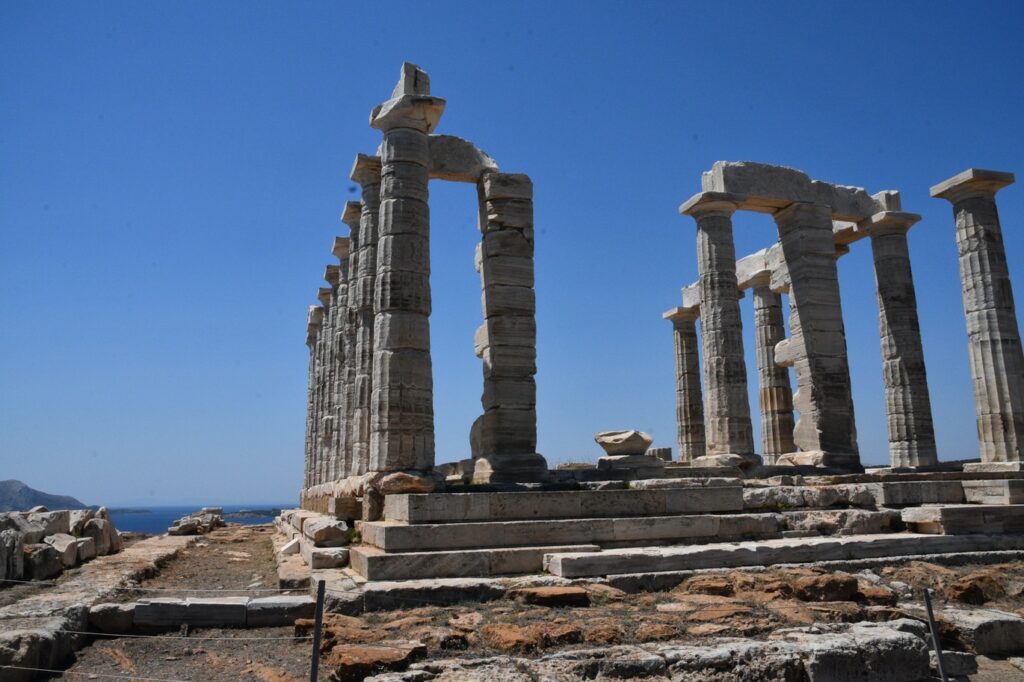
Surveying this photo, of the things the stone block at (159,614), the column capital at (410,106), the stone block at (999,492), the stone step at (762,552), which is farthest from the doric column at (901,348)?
the stone block at (159,614)

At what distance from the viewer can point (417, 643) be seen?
6930mm

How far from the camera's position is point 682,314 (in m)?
28.8

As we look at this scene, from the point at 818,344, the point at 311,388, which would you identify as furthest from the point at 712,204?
the point at 311,388

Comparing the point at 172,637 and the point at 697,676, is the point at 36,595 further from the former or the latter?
the point at 697,676

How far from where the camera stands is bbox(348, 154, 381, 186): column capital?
18.4 m

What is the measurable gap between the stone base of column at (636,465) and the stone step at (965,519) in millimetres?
4979

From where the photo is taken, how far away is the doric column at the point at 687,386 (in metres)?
26.2

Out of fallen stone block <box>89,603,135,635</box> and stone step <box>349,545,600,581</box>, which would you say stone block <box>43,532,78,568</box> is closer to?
fallen stone block <box>89,603,135,635</box>

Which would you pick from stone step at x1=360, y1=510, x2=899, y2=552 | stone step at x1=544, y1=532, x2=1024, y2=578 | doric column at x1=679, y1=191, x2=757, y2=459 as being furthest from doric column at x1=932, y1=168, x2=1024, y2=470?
stone step at x1=360, y1=510, x2=899, y2=552

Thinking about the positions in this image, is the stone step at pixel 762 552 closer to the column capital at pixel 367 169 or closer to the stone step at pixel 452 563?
the stone step at pixel 452 563

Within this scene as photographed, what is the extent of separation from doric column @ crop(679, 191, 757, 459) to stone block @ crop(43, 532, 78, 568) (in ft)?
47.8

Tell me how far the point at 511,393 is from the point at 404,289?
3146 mm

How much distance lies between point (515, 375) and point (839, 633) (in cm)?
945

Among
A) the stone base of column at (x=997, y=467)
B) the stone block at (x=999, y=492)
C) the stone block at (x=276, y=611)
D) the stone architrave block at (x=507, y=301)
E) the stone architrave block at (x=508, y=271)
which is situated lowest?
the stone block at (x=276, y=611)
